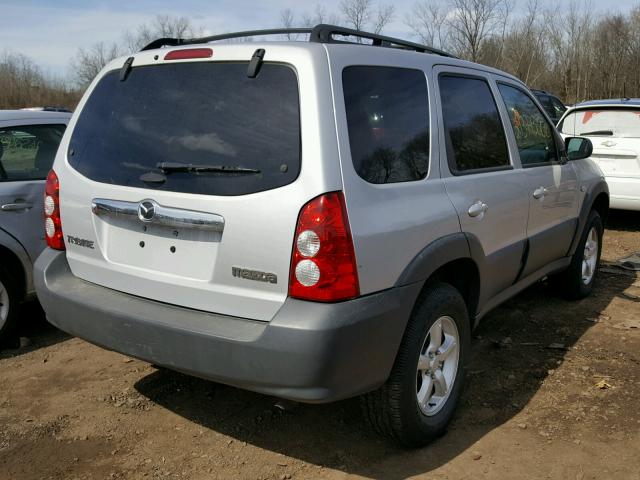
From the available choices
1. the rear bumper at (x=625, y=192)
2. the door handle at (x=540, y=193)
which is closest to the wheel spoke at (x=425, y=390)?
the door handle at (x=540, y=193)

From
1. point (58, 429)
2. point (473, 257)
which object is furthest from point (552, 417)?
point (58, 429)

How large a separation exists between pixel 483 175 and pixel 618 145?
535 cm

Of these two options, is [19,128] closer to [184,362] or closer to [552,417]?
[184,362]

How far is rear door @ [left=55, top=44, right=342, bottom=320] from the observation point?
2428mm

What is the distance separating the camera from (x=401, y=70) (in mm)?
2982

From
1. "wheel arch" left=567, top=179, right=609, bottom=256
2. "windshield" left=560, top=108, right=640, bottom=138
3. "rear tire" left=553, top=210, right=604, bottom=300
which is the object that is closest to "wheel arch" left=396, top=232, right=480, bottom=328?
"wheel arch" left=567, top=179, right=609, bottom=256

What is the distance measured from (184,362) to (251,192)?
777 mm

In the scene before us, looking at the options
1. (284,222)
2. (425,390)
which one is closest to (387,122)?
(284,222)

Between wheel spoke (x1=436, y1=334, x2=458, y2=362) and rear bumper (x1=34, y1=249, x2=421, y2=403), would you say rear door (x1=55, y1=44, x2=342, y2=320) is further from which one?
wheel spoke (x1=436, y1=334, x2=458, y2=362)

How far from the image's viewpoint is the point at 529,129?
4.31 meters

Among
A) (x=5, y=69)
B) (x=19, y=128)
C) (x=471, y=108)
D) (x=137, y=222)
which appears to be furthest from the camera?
(x=5, y=69)

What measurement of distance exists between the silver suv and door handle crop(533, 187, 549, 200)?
0.74m

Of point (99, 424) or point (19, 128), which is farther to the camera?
point (19, 128)

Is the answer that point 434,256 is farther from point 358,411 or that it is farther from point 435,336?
point 358,411
